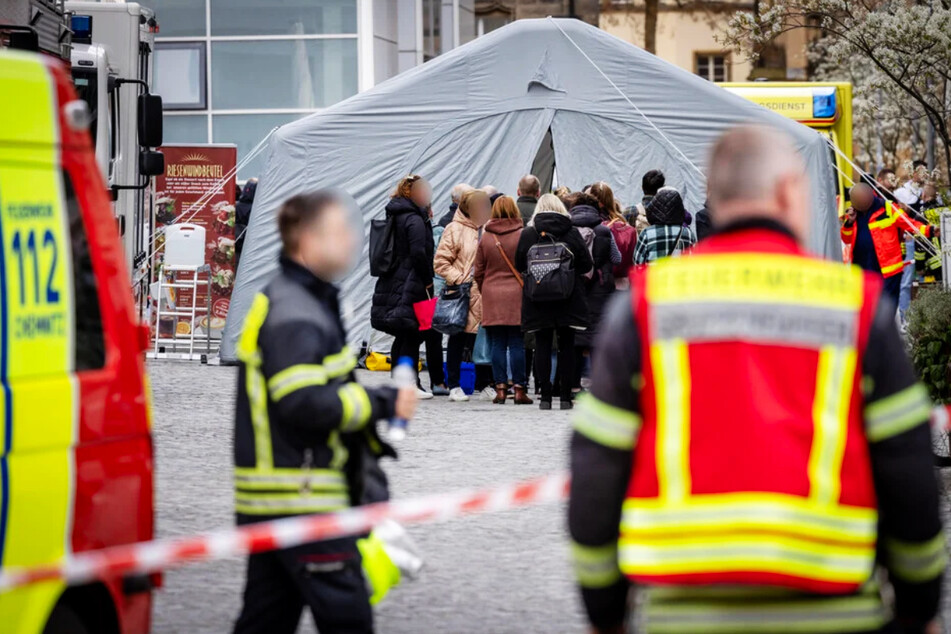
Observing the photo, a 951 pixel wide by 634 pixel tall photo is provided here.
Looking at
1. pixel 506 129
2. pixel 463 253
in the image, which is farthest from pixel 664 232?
pixel 506 129

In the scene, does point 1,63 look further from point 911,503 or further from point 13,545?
point 911,503

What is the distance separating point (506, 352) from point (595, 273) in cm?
98

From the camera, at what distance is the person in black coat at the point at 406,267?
14.1 m

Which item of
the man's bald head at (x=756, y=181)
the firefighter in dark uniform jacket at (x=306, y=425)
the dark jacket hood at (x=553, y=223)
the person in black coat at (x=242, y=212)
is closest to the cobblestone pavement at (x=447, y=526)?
the dark jacket hood at (x=553, y=223)

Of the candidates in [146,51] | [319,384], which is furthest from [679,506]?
[146,51]

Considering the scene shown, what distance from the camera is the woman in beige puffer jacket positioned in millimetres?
14555

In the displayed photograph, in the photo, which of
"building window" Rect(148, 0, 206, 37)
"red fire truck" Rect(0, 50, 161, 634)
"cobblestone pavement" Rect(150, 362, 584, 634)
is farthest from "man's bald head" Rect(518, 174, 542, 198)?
"building window" Rect(148, 0, 206, 37)

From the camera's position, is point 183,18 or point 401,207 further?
point 183,18

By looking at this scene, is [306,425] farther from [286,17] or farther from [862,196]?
[286,17]

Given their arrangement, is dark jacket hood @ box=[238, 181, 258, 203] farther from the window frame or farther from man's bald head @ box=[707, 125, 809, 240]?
the window frame

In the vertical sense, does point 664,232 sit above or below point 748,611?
above

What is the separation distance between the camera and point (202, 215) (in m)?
20.5

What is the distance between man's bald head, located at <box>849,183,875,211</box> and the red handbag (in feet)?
21.1

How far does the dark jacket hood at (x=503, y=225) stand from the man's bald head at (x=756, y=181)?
10841 mm
